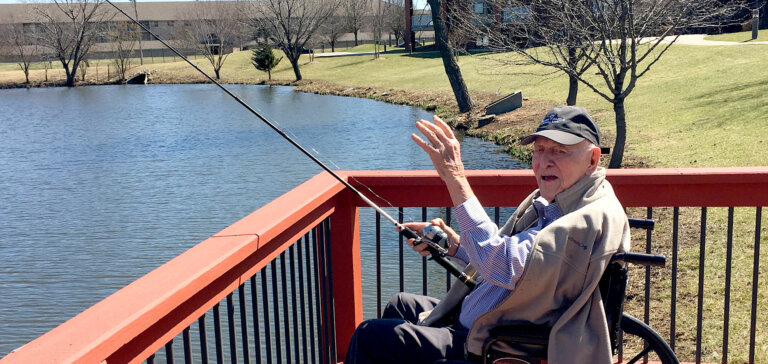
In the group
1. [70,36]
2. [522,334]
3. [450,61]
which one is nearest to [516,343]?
[522,334]

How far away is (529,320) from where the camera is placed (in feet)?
7.38

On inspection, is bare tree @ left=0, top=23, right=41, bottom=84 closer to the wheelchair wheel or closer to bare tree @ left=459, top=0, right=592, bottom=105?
bare tree @ left=459, top=0, right=592, bottom=105

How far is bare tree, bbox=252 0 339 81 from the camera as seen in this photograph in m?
46.2

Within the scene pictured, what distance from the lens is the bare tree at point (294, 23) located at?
152ft

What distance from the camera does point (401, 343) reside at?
231 cm

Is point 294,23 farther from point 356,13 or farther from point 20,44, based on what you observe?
point 20,44

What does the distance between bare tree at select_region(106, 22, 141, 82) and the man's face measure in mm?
54890

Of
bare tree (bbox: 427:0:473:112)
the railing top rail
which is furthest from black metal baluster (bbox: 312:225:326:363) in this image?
bare tree (bbox: 427:0:473:112)

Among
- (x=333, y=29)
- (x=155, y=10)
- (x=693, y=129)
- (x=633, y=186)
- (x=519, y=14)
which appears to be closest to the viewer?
(x=633, y=186)

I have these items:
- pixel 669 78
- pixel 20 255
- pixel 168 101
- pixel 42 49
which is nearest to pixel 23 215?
pixel 20 255

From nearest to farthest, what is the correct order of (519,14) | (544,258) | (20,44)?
(544,258), (519,14), (20,44)

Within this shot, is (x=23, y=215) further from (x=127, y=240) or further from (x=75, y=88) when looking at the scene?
(x=75, y=88)

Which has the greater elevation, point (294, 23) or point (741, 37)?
point (294, 23)

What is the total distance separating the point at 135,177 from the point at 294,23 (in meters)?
34.9
